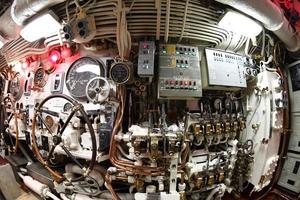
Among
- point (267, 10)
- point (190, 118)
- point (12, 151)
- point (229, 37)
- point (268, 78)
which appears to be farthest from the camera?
point (12, 151)

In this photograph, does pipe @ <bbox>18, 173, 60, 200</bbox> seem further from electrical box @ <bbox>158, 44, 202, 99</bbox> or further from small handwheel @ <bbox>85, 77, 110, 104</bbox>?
electrical box @ <bbox>158, 44, 202, 99</bbox>

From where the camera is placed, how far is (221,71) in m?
3.27

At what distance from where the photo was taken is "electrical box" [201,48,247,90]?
125 inches

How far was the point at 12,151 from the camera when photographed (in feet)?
17.9

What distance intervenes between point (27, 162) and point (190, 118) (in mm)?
3951

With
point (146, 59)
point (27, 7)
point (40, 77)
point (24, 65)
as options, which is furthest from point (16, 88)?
point (146, 59)

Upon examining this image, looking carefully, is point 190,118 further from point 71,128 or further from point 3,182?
point 3,182

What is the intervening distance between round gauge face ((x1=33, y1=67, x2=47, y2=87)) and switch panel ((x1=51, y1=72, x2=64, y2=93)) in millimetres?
455

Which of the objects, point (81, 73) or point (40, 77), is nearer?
point (81, 73)

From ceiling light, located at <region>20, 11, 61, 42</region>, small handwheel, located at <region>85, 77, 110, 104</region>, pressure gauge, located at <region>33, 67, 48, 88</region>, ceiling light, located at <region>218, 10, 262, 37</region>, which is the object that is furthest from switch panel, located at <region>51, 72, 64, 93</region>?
ceiling light, located at <region>218, 10, 262, 37</region>

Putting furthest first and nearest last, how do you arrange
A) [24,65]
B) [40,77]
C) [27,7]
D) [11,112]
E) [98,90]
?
[11,112] → [24,65] → [40,77] → [98,90] → [27,7]

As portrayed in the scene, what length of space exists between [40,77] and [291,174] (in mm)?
5625

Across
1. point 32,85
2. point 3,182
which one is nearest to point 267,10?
point 32,85

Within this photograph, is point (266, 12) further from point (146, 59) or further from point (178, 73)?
point (146, 59)
